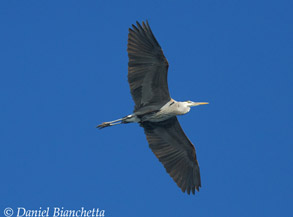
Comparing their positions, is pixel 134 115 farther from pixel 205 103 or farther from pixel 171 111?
pixel 205 103

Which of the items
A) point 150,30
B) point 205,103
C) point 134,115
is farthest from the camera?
point 205,103

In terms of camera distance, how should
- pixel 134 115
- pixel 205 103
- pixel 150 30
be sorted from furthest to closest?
pixel 205 103 → pixel 134 115 → pixel 150 30

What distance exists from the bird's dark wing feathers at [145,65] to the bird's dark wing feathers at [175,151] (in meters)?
1.23

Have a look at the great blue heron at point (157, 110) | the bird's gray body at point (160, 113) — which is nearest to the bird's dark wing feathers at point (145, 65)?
the great blue heron at point (157, 110)

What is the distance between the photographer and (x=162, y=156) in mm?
14398

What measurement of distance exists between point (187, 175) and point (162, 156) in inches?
38.8

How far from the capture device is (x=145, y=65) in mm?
13062

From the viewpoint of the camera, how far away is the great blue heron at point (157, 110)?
12.9 meters

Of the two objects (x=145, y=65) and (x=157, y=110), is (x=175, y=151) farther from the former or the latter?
(x=145, y=65)

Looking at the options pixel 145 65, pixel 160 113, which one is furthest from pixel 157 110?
pixel 145 65

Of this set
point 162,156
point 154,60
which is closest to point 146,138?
point 162,156

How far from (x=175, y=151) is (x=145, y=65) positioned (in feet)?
10.2

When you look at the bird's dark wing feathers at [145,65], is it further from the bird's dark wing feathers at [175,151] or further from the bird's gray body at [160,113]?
the bird's dark wing feathers at [175,151]

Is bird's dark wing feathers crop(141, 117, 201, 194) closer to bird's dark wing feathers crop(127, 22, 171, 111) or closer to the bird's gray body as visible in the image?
the bird's gray body
